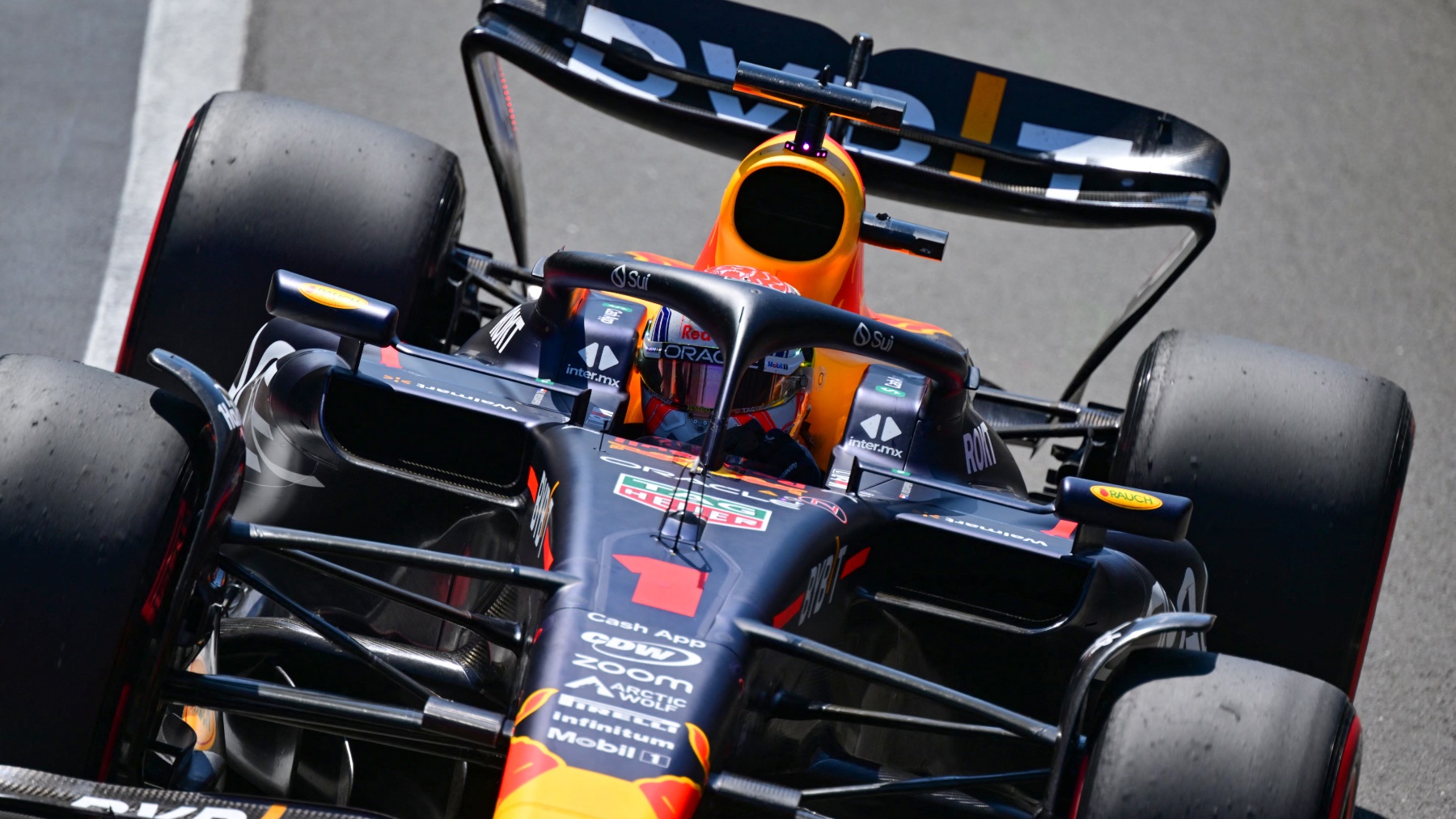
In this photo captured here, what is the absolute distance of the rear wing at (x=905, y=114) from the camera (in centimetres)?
455

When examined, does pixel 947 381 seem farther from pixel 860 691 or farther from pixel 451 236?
pixel 451 236

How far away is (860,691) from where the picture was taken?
3.37 meters

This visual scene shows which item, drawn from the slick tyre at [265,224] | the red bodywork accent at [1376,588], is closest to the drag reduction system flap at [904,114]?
the slick tyre at [265,224]

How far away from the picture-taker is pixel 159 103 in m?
7.11

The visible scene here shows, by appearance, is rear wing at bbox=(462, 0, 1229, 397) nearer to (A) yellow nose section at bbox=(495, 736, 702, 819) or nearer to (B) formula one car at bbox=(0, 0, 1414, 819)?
(B) formula one car at bbox=(0, 0, 1414, 819)

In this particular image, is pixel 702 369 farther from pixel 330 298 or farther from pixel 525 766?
pixel 525 766

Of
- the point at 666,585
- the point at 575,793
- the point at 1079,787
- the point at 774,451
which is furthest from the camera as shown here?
the point at 774,451

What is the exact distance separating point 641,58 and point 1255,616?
243cm

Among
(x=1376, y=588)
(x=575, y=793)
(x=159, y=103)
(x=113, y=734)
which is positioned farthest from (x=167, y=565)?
(x=159, y=103)

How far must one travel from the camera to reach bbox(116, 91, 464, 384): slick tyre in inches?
155

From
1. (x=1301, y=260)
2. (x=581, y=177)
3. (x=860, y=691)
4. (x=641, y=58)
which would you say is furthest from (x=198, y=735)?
(x=1301, y=260)

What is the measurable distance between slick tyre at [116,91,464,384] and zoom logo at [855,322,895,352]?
1509 mm

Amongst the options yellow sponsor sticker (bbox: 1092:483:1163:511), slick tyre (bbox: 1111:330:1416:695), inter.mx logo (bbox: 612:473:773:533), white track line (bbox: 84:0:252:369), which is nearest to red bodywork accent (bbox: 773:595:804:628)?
inter.mx logo (bbox: 612:473:773:533)

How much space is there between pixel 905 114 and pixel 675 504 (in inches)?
84.5
